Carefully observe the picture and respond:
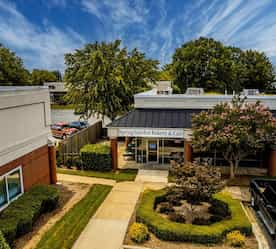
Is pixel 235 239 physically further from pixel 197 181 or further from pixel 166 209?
pixel 166 209

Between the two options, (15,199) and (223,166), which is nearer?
(15,199)

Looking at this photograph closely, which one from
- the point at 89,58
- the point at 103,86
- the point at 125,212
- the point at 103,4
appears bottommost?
the point at 125,212

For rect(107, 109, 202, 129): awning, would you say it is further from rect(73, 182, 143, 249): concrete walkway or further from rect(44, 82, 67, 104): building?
rect(44, 82, 67, 104): building

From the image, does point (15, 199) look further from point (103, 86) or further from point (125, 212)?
point (103, 86)

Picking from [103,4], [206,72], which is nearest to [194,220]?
[103,4]

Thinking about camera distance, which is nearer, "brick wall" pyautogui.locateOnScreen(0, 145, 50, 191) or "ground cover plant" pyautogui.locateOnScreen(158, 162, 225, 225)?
"ground cover plant" pyautogui.locateOnScreen(158, 162, 225, 225)

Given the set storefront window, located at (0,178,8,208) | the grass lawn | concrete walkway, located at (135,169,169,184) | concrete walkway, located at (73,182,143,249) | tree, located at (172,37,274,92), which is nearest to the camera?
concrete walkway, located at (73,182,143,249)

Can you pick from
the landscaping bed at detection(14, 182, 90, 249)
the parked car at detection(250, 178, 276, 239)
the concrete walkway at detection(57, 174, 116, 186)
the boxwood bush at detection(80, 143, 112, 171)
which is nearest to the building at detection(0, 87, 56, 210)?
the landscaping bed at detection(14, 182, 90, 249)
